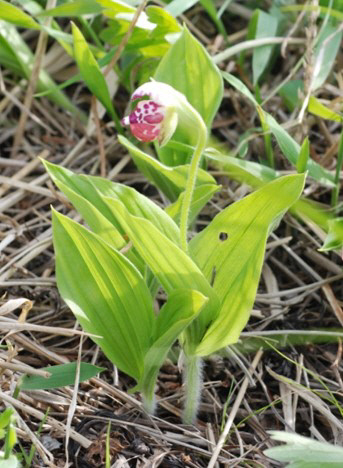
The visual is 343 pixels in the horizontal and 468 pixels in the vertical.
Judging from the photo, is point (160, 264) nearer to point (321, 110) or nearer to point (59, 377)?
point (59, 377)

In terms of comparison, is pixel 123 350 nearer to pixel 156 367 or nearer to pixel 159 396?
pixel 156 367

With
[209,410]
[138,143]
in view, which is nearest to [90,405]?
[209,410]

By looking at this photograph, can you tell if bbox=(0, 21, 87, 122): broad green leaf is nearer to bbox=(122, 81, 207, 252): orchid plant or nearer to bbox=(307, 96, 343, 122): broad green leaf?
bbox=(307, 96, 343, 122): broad green leaf

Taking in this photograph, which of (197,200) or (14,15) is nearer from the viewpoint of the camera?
(197,200)

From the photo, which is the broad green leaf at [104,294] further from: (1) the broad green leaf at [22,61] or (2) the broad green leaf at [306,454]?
(1) the broad green leaf at [22,61]

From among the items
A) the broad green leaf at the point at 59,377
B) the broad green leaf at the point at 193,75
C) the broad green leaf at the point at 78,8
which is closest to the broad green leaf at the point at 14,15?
the broad green leaf at the point at 78,8

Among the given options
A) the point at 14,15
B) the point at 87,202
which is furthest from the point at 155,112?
the point at 14,15
